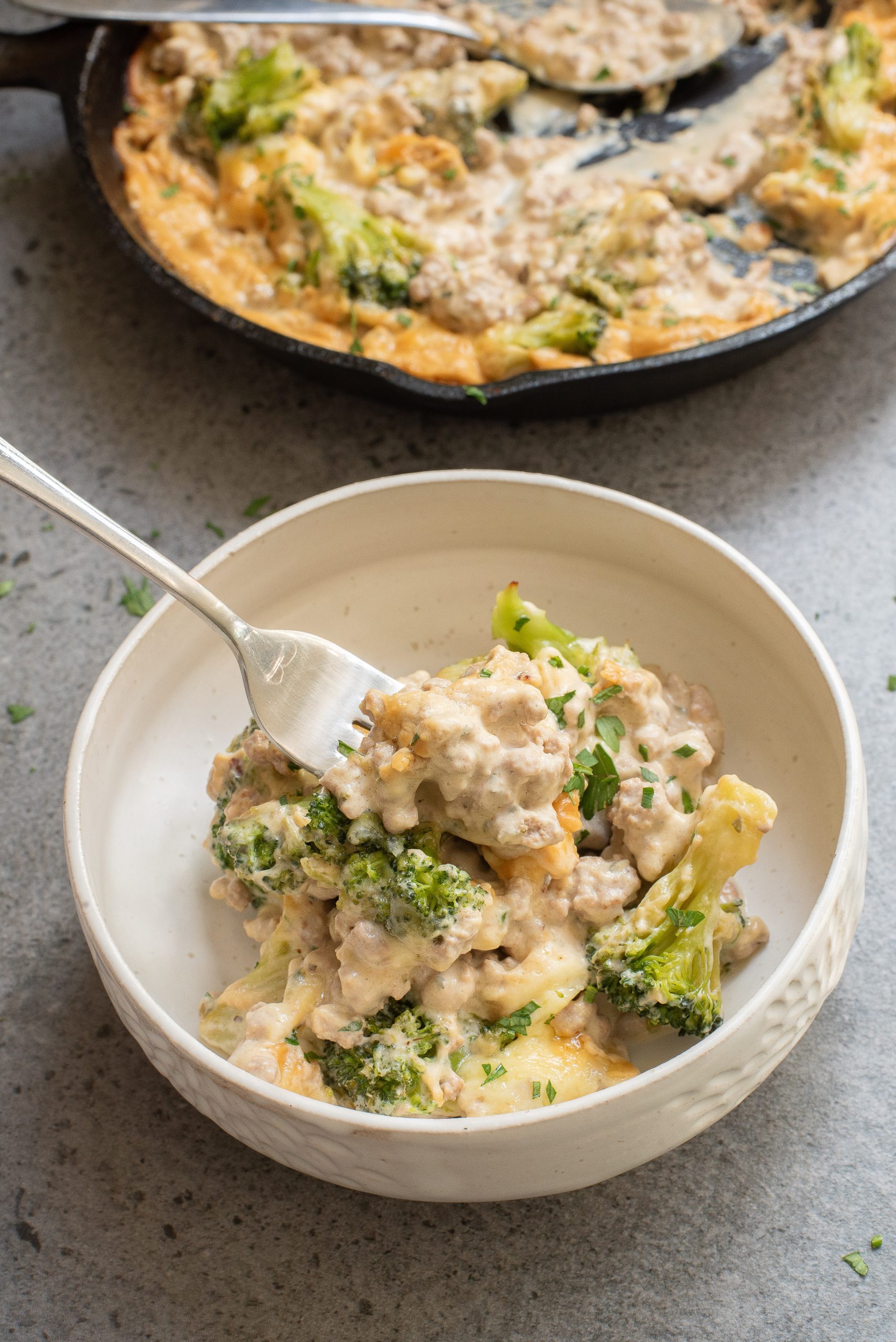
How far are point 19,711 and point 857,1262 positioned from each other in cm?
187

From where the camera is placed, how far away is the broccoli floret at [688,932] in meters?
1.72

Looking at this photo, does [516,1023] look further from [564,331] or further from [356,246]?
[356,246]

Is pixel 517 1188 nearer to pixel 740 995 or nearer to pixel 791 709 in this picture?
pixel 740 995

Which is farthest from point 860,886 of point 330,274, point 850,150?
point 850,150

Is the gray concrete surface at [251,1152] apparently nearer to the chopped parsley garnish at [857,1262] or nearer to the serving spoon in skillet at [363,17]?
the chopped parsley garnish at [857,1262]

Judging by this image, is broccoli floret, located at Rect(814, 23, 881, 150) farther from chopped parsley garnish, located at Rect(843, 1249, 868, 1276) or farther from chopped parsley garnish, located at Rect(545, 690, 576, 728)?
chopped parsley garnish, located at Rect(843, 1249, 868, 1276)

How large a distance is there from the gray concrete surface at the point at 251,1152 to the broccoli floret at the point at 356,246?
302mm

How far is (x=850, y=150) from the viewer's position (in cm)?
294

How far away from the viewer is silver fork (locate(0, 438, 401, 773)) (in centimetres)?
186

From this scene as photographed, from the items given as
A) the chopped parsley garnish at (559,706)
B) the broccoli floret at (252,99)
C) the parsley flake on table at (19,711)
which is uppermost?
the broccoli floret at (252,99)

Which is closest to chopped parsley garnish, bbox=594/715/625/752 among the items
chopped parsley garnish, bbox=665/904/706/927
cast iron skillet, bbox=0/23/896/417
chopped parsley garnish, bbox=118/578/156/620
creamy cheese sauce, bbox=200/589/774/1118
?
creamy cheese sauce, bbox=200/589/774/1118

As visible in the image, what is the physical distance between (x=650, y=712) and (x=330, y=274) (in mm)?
1345

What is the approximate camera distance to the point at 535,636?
207 cm

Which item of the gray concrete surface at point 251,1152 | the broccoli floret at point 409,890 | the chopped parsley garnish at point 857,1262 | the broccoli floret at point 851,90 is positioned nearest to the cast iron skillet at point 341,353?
the gray concrete surface at point 251,1152
